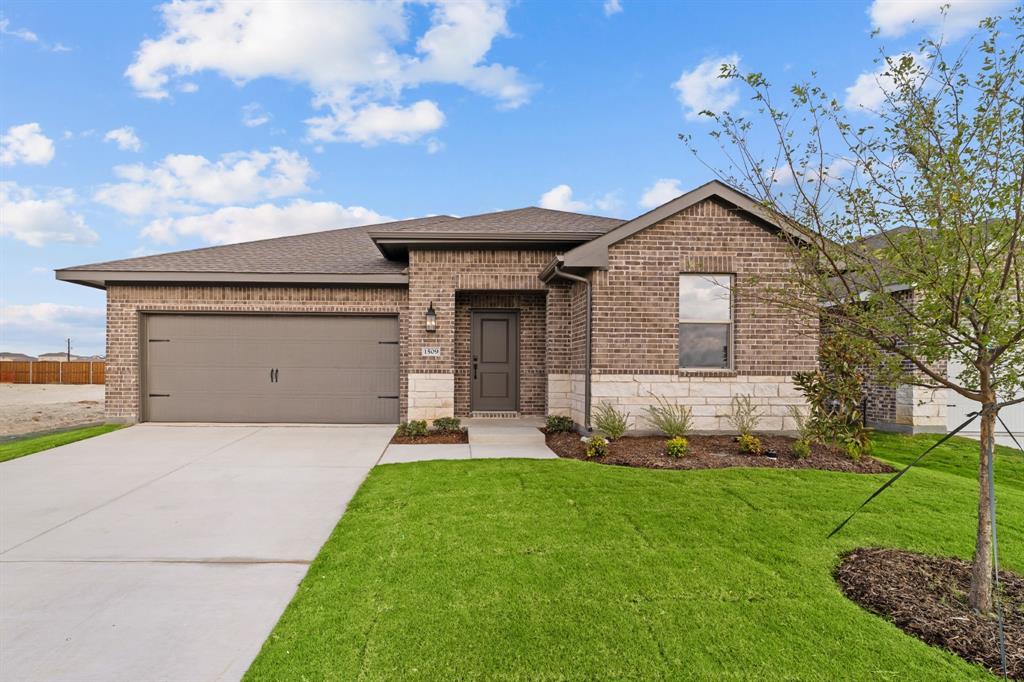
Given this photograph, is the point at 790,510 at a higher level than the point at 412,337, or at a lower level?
lower

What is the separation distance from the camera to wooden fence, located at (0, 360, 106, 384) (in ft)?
99.8

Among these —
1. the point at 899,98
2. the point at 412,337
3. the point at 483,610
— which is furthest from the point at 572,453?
the point at 899,98

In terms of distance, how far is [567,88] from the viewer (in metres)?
12.9

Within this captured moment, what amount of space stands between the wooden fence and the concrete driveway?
28.8 metres

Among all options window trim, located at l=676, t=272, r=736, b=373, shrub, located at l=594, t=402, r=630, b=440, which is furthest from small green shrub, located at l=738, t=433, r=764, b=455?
shrub, located at l=594, t=402, r=630, b=440

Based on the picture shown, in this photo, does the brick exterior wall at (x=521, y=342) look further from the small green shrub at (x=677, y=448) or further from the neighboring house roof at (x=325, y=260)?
the small green shrub at (x=677, y=448)

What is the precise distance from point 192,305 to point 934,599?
12.2 metres

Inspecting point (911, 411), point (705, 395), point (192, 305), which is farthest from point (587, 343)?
point (192, 305)

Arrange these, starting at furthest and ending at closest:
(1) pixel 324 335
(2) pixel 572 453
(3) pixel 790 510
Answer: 1. (1) pixel 324 335
2. (2) pixel 572 453
3. (3) pixel 790 510

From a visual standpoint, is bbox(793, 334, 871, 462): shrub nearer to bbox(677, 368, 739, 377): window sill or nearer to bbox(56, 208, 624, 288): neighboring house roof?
bbox(677, 368, 739, 377): window sill

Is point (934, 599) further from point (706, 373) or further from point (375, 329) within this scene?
point (375, 329)

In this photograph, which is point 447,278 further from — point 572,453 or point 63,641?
point 63,641

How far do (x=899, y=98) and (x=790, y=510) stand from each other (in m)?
3.72

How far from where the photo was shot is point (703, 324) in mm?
8828
